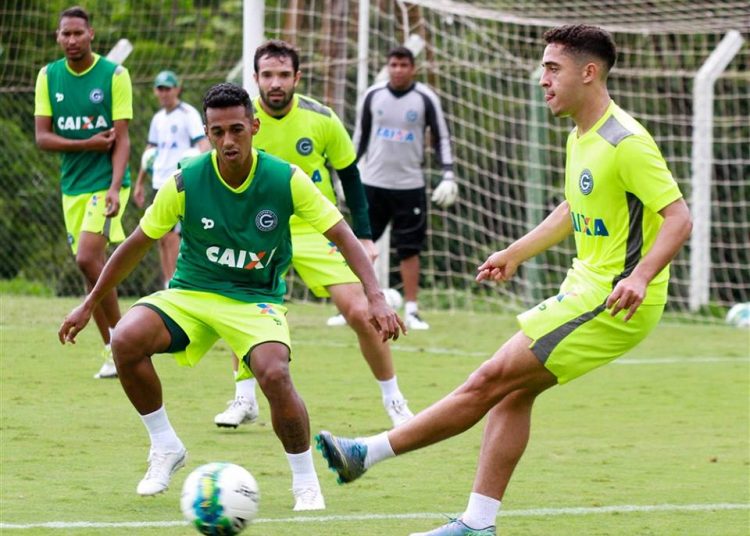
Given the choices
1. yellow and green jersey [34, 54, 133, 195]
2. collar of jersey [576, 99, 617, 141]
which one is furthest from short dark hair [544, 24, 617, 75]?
yellow and green jersey [34, 54, 133, 195]

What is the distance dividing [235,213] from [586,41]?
1.72 metres

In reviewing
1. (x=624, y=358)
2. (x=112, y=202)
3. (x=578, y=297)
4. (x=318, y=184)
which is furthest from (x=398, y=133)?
(x=578, y=297)

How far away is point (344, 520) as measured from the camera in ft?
19.8

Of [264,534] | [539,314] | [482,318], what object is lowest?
[482,318]

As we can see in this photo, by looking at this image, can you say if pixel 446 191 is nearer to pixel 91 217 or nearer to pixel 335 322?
pixel 335 322

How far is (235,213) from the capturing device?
634 cm

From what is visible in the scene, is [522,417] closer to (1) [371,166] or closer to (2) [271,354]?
(2) [271,354]

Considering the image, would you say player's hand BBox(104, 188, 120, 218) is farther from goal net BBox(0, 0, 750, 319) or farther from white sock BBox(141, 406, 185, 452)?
goal net BBox(0, 0, 750, 319)

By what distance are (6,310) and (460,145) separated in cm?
617

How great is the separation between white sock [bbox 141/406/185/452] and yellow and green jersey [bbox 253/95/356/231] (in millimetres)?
2167

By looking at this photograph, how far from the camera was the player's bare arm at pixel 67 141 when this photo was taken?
9.87 m

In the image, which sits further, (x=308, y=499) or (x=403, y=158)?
(x=403, y=158)

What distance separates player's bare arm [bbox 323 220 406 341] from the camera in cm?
602

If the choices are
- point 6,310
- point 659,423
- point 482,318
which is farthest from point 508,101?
point 659,423
